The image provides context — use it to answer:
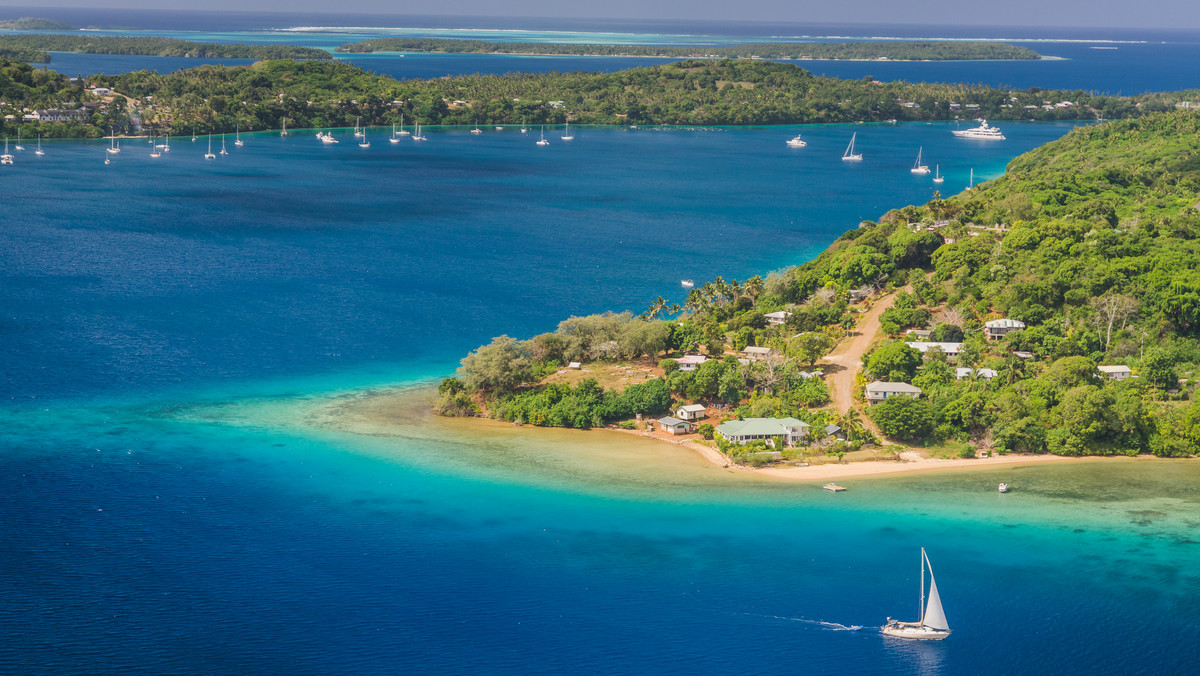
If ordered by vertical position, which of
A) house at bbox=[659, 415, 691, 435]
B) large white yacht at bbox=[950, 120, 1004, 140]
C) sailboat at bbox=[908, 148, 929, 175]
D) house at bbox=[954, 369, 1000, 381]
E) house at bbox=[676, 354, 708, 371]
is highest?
large white yacht at bbox=[950, 120, 1004, 140]

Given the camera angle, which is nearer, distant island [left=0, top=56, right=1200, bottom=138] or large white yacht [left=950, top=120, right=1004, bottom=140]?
distant island [left=0, top=56, right=1200, bottom=138]

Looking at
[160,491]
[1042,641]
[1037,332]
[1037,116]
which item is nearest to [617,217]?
[1037,332]

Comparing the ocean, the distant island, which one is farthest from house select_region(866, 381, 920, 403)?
the distant island

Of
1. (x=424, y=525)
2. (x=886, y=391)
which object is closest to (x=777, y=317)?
(x=886, y=391)

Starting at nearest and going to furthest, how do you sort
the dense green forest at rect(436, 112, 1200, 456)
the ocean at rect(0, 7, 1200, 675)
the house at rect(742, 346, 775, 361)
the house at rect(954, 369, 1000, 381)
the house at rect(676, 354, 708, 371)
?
the ocean at rect(0, 7, 1200, 675) < the dense green forest at rect(436, 112, 1200, 456) < the house at rect(954, 369, 1000, 381) < the house at rect(676, 354, 708, 371) < the house at rect(742, 346, 775, 361)

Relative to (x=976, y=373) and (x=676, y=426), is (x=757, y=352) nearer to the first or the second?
(x=676, y=426)

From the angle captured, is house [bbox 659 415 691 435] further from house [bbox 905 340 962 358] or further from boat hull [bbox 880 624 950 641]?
boat hull [bbox 880 624 950 641]
